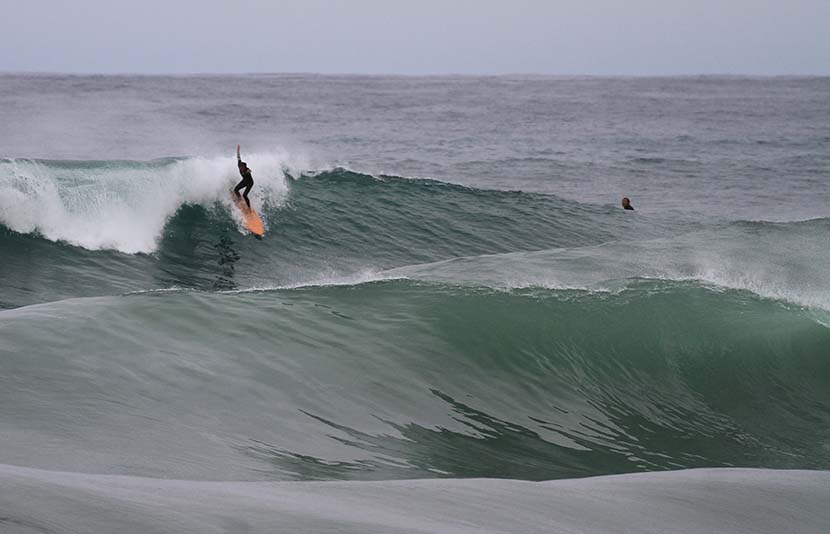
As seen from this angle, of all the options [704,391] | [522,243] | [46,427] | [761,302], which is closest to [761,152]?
[522,243]

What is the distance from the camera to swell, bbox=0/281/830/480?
19.2 feet

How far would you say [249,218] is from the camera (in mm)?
19219

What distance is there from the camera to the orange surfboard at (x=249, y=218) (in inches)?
742

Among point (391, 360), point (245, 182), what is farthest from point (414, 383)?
point (245, 182)

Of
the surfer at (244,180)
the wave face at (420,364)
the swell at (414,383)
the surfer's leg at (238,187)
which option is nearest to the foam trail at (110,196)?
the wave face at (420,364)

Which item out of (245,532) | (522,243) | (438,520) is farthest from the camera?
(522,243)

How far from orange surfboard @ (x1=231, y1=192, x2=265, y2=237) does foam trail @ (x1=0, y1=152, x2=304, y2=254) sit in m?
Result: 0.26

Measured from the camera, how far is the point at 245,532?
3.31 meters

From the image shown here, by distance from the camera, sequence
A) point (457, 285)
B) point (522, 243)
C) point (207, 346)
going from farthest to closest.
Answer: point (522, 243), point (457, 285), point (207, 346)

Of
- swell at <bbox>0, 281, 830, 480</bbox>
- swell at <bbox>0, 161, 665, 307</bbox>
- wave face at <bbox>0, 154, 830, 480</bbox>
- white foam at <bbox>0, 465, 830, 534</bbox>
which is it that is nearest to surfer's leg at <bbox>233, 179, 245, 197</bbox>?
swell at <bbox>0, 161, 665, 307</bbox>

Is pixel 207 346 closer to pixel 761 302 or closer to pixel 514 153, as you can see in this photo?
pixel 761 302

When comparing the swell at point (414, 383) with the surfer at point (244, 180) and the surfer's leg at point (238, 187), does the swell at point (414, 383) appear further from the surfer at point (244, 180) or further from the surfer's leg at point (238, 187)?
the surfer's leg at point (238, 187)

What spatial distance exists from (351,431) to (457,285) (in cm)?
444

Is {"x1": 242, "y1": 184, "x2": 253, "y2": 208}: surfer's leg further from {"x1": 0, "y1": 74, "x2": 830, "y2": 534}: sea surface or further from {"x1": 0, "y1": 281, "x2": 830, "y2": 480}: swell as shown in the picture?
{"x1": 0, "y1": 281, "x2": 830, "y2": 480}: swell
